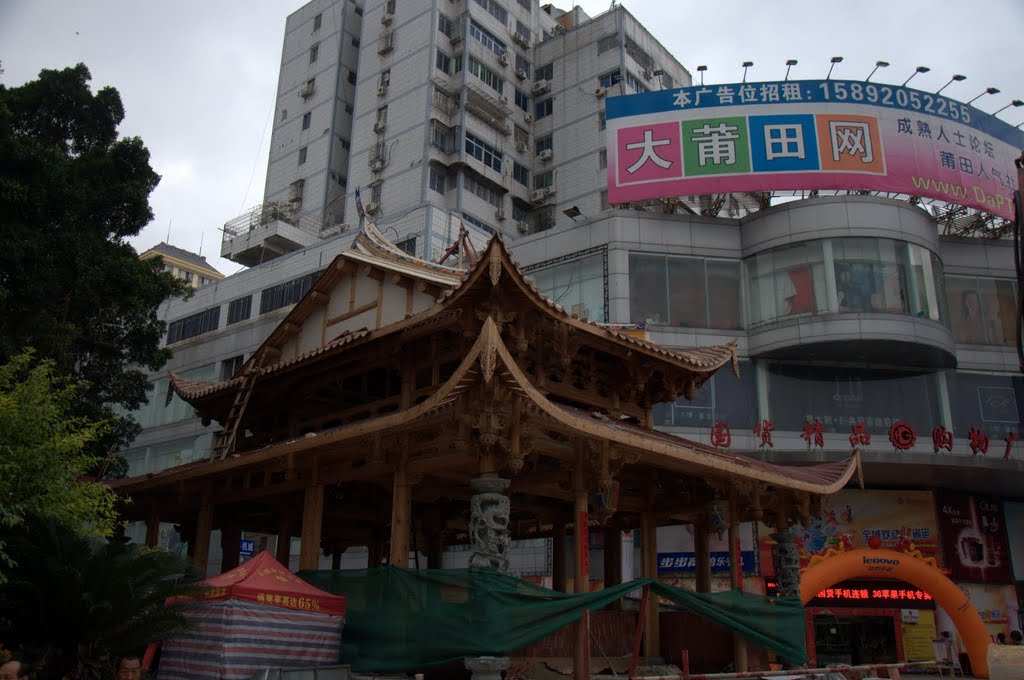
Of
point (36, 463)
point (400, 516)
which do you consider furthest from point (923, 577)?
point (36, 463)

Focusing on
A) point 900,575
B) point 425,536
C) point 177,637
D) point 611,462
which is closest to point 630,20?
point 900,575

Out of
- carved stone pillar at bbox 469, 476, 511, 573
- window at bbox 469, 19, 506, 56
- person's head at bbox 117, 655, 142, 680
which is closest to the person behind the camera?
person's head at bbox 117, 655, 142, 680

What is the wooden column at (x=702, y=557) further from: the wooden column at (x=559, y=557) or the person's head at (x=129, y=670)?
the person's head at (x=129, y=670)

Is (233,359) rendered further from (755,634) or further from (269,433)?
(755,634)

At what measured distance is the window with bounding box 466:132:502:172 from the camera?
52.5 m

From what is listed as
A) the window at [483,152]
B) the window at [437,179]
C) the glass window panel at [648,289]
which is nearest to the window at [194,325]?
the window at [437,179]

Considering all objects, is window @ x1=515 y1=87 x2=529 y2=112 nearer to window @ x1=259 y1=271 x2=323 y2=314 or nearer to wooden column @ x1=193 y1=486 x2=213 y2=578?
window @ x1=259 y1=271 x2=323 y2=314

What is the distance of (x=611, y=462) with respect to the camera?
13625 millimetres

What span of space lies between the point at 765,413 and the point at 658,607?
577 inches

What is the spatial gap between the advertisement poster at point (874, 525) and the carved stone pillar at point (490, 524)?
20445 millimetres

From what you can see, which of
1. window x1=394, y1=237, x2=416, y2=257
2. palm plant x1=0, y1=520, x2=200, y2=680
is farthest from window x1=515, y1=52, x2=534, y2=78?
palm plant x1=0, y1=520, x2=200, y2=680

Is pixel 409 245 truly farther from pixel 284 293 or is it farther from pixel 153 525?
pixel 153 525

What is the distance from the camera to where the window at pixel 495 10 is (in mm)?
56281

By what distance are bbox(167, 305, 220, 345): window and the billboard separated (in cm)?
2125
